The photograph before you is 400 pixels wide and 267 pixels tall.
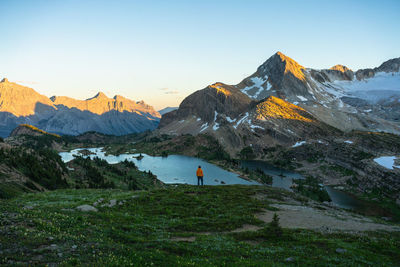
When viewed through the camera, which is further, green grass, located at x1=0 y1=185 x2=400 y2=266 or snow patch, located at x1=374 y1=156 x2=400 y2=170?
snow patch, located at x1=374 y1=156 x2=400 y2=170

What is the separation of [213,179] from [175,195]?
9863 centimetres

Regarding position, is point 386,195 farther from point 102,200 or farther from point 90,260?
point 90,260

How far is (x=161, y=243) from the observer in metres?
16.8

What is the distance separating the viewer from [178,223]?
80.6 ft

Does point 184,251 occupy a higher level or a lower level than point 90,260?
lower

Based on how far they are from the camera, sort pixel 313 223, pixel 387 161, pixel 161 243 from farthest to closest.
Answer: pixel 387 161 → pixel 313 223 → pixel 161 243

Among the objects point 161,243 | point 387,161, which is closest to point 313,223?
point 161,243

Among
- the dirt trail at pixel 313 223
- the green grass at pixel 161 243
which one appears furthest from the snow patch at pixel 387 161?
the green grass at pixel 161 243

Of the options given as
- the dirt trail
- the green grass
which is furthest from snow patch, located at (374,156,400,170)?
the green grass

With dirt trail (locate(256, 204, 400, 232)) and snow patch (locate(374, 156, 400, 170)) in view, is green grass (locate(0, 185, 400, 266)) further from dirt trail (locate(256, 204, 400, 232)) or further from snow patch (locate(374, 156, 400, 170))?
snow patch (locate(374, 156, 400, 170))

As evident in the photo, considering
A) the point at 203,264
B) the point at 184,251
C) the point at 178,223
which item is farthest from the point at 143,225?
the point at 203,264

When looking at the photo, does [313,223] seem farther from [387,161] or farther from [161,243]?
[387,161]

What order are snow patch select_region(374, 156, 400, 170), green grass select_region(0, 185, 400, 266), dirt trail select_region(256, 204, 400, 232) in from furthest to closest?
snow patch select_region(374, 156, 400, 170) < dirt trail select_region(256, 204, 400, 232) < green grass select_region(0, 185, 400, 266)

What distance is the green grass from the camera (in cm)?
1237
